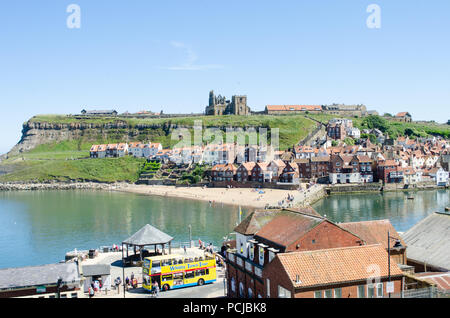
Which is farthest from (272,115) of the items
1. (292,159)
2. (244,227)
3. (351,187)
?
(244,227)

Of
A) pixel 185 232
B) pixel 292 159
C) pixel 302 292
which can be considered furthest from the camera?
pixel 292 159

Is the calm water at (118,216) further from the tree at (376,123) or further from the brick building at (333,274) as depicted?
the tree at (376,123)

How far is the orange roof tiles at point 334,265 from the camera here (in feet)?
45.2

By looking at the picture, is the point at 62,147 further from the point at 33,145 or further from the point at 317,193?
the point at 317,193

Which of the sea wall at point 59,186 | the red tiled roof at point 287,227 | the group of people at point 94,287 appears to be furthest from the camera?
the sea wall at point 59,186

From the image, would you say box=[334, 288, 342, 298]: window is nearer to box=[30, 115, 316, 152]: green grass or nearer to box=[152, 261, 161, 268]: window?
box=[152, 261, 161, 268]: window

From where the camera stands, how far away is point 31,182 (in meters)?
104

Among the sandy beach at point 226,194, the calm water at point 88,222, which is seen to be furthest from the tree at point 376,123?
the calm water at point 88,222

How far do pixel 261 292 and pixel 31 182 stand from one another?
99742 millimetres

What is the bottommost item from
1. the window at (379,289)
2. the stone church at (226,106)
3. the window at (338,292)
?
the window at (379,289)

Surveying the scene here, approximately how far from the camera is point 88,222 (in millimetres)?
53250

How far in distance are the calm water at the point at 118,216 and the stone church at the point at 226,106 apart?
71.8 meters
